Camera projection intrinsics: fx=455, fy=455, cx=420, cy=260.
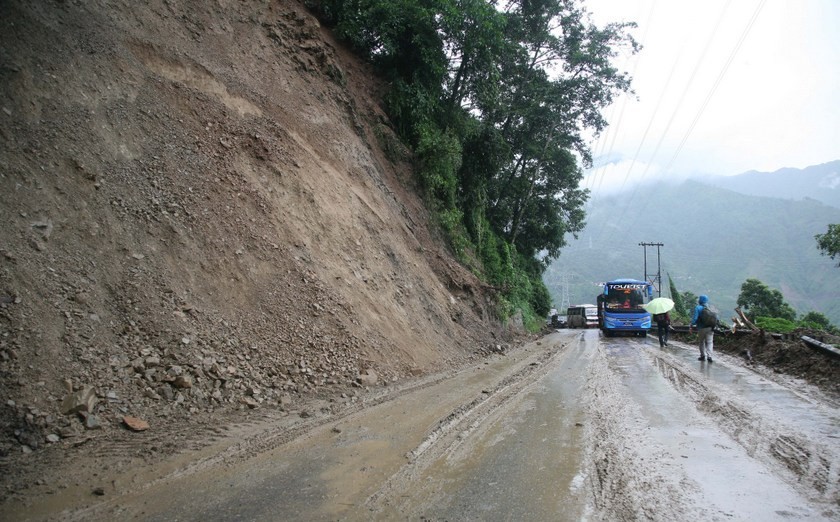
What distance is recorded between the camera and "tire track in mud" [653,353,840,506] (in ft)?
12.3

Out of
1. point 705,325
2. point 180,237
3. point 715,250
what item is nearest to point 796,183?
point 715,250

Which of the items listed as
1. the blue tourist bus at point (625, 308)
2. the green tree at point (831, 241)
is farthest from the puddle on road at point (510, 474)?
the green tree at point (831, 241)

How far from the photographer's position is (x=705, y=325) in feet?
37.9

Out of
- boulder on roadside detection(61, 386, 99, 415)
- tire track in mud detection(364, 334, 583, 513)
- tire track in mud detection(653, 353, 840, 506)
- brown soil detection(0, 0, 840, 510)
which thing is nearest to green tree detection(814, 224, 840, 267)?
brown soil detection(0, 0, 840, 510)

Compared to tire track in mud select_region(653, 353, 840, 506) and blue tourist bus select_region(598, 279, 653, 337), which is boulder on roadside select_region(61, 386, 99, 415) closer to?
tire track in mud select_region(653, 353, 840, 506)

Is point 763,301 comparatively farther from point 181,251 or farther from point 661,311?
point 181,251

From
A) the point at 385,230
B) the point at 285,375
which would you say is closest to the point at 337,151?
the point at 385,230

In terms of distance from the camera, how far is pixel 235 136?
31.7 ft

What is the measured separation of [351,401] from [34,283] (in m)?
4.18

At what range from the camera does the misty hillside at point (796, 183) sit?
14962cm

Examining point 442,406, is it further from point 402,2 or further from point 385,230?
point 402,2

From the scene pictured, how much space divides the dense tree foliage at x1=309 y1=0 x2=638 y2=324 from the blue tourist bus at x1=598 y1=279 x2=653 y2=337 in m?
4.22

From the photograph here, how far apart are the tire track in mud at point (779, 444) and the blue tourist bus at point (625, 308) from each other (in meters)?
16.5

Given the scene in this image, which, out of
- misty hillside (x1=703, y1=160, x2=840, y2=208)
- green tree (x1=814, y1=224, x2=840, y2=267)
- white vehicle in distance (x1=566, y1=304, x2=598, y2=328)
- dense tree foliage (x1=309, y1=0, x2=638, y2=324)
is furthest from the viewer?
misty hillside (x1=703, y1=160, x2=840, y2=208)
